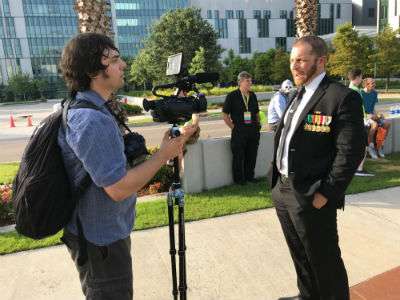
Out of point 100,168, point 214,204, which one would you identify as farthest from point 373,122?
point 100,168

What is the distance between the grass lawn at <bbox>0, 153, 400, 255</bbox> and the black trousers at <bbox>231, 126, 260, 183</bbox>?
9.7 inches

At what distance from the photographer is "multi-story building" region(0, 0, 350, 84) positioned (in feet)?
219

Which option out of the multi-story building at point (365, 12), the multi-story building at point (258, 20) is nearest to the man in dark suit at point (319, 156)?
the multi-story building at point (258, 20)

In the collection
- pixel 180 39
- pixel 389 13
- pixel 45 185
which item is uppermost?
pixel 389 13

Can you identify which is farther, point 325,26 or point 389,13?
point 325,26

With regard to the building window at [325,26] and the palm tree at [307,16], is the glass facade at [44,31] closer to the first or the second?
the building window at [325,26]

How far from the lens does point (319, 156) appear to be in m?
2.46

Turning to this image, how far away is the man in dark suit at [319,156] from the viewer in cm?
234

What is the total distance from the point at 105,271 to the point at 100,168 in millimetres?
594

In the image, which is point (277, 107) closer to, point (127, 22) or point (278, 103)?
point (278, 103)

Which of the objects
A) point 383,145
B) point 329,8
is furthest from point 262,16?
point 383,145

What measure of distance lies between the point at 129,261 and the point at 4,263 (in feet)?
8.57

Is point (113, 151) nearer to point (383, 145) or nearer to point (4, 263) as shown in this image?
point (4, 263)

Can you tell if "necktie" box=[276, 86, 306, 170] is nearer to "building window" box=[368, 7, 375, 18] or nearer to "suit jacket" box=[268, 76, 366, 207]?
"suit jacket" box=[268, 76, 366, 207]
